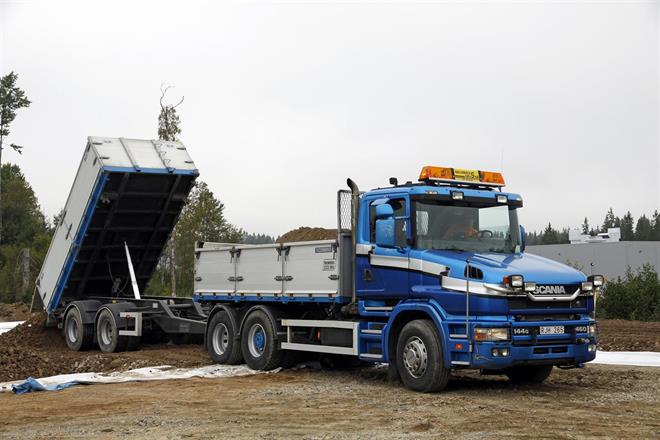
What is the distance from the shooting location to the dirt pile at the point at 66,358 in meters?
15.2

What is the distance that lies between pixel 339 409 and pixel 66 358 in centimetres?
881

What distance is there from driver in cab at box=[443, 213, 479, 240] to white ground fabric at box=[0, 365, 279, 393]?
426 cm

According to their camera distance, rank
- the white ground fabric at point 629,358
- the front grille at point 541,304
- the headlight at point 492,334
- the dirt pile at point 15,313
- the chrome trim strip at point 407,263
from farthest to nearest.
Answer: the dirt pile at point 15,313 < the white ground fabric at point 629,358 < the chrome trim strip at point 407,263 < the front grille at point 541,304 < the headlight at point 492,334

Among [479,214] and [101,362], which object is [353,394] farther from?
[101,362]

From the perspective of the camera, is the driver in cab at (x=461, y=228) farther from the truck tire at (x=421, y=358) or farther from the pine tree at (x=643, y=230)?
the pine tree at (x=643, y=230)

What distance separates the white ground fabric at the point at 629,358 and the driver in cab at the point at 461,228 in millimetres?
4848

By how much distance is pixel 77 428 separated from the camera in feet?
29.9

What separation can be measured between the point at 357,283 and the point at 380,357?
→ 48.8 inches

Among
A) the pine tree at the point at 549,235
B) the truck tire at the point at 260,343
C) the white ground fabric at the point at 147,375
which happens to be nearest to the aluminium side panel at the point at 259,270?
the truck tire at the point at 260,343

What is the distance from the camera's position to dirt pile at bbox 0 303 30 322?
30.7 m

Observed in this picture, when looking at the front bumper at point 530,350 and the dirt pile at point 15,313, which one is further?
the dirt pile at point 15,313

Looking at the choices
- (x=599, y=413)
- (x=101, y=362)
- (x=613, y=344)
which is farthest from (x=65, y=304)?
(x=599, y=413)

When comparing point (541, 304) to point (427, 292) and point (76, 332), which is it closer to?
point (427, 292)

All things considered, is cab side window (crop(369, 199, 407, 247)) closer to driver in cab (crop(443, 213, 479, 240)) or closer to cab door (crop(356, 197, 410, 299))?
cab door (crop(356, 197, 410, 299))
